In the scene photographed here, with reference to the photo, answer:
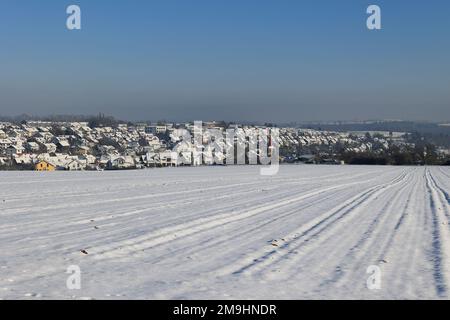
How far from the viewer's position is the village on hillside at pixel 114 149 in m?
64.1

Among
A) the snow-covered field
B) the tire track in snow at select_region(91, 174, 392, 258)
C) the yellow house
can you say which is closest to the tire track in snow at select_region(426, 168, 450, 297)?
the snow-covered field

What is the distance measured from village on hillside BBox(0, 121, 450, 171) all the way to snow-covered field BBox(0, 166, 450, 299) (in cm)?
4509

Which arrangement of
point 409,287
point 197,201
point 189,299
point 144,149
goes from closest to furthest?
point 189,299
point 409,287
point 197,201
point 144,149

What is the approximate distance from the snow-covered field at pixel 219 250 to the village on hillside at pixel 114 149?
45093 mm

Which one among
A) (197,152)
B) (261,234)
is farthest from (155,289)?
(197,152)

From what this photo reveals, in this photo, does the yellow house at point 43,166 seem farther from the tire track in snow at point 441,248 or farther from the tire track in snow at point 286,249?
the tire track in snow at point 441,248

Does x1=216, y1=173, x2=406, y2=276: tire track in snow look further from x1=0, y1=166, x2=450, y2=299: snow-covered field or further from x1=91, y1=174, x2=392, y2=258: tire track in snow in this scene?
x1=91, y1=174, x2=392, y2=258: tire track in snow

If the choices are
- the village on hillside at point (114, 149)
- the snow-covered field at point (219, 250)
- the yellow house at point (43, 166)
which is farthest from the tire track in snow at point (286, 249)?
the village on hillside at point (114, 149)

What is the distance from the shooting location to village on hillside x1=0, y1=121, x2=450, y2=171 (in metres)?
64.1

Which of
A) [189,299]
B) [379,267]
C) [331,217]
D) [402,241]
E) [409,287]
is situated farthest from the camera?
[331,217]
